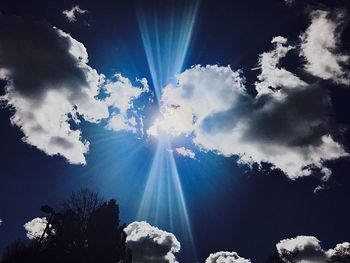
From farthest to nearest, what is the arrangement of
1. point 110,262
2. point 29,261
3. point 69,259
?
1. point 110,262
2. point 69,259
3. point 29,261

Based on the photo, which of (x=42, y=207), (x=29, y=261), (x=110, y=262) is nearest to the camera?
(x=42, y=207)

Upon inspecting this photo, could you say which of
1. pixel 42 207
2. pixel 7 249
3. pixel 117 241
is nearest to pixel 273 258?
pixel 117 241

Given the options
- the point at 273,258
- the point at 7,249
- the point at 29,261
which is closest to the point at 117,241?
the point at 29,261

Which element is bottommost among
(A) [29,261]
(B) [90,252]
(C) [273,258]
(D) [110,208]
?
(A) [29,261]

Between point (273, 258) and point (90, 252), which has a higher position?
point (273, 258)

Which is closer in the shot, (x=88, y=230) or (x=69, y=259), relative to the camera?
(x=69, y=259)

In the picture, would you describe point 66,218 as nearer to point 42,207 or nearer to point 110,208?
point 110,208

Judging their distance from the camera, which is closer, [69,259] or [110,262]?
[69,259]

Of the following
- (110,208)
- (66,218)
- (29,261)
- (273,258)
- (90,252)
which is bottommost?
(29,261)

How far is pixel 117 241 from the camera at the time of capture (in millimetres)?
43656

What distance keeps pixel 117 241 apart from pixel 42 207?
56.0ft

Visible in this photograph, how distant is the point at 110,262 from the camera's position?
41719 mm

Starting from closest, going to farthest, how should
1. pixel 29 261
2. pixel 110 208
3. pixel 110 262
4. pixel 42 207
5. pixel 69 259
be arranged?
pixel 42 207 < pixel 29 261 < pixel 69 259 < pixel 110 262 < pixel 110 208

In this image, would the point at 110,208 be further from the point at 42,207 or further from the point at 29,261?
the point at 42,207
